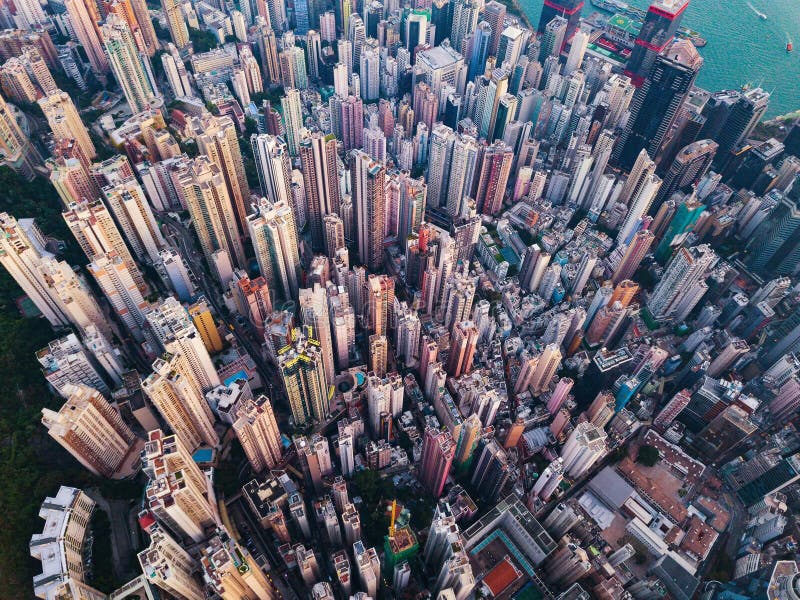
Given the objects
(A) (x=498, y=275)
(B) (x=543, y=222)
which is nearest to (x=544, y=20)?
(B) (x=543, y=222)

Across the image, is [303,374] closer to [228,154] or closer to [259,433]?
[259,433]

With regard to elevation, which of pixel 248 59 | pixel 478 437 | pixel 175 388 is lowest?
pixel 478 437

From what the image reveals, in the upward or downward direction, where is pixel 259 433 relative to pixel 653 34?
downward

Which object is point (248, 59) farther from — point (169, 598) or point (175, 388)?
point (169, 598)

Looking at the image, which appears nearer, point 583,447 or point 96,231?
point 583,447

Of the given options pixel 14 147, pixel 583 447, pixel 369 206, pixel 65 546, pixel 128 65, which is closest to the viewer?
pixel 65 546

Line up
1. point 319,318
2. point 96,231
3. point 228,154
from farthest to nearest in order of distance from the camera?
1. point 228,154
2. point 96,231
3. point 319,318

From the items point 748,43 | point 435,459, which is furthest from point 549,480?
point 748,43
